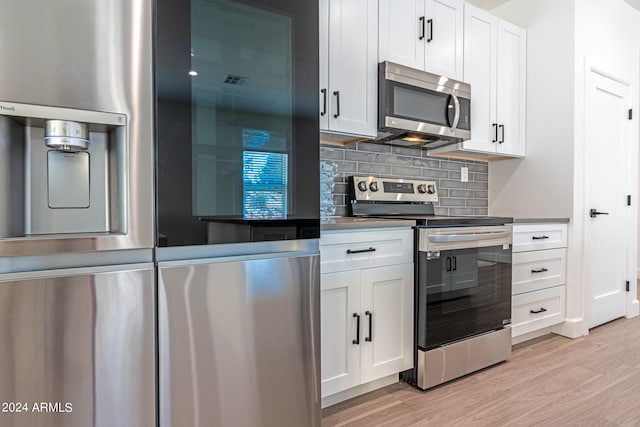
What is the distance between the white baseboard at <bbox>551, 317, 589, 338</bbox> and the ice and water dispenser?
318 cm

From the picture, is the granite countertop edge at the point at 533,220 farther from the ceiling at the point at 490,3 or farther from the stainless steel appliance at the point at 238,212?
the ceiling at the point at 490,3

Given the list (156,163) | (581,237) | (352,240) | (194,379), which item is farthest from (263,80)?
(581,237)

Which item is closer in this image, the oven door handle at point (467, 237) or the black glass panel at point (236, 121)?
the black glass panel at point (236, 121)

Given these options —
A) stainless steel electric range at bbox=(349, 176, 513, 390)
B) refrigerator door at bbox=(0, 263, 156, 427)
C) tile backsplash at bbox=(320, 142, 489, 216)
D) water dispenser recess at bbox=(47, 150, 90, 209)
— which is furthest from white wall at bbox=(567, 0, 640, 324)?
water dispenser recess at bbox=(47, 150, 90, 209)

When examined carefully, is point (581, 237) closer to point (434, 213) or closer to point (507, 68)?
point (434, 213)

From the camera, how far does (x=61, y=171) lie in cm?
100

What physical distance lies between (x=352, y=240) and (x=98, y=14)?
1.29m

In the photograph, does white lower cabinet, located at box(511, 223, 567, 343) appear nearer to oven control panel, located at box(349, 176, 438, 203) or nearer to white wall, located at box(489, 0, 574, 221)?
white wall, located at box(489, 0, 574, 221)

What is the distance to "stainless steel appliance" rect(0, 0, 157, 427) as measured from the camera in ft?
2.97

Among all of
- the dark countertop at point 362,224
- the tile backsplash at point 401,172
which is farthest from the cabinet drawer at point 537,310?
the dark countertop at point 362,224

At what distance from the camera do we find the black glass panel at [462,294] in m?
1.98

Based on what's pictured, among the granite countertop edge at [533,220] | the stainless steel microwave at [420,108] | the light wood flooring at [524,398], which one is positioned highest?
the stainless steel microwave at [420,108]

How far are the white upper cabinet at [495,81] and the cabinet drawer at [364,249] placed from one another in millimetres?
A: 1196

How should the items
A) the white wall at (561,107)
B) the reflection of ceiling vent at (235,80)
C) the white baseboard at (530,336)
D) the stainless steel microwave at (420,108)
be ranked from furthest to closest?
the white wall at (561,107) → the white baseboard at (530,336) → the stainless steel microwave at (420,108) → the reflection of ceiling vent at (235,80)
